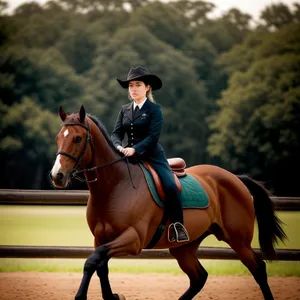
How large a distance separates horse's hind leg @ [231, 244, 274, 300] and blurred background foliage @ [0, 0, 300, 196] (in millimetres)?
36390

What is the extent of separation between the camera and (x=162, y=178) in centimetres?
656

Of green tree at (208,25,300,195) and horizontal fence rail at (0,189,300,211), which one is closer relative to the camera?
horizontal fence rail at (0,189,300,211)

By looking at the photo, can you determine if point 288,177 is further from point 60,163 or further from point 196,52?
point 60,163

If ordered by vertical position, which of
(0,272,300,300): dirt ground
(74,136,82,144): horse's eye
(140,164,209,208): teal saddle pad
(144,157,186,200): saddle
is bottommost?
(0,272,300,300): dirt ground

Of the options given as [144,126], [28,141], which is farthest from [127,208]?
[28,141]

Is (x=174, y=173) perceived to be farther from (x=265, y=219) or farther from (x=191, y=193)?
(x=265, y=219)

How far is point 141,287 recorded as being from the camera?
894 cm

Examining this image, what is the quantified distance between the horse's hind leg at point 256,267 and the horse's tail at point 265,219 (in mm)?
653

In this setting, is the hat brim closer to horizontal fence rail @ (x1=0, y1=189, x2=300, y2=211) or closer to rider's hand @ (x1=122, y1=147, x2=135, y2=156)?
rider's hand @ (x1=122, y1=147, x2=135, y2=156)

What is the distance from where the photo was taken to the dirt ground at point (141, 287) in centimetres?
822

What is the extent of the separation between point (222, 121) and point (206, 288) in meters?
40.5

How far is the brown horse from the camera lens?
595cm

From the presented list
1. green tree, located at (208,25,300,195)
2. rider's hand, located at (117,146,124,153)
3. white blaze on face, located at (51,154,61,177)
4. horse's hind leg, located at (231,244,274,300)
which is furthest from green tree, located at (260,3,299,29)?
white blaze on face, located at (51,154,61,177)

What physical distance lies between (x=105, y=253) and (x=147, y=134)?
140 centimetres
